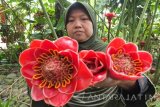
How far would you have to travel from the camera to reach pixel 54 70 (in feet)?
2.57

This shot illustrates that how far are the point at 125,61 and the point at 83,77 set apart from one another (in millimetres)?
133

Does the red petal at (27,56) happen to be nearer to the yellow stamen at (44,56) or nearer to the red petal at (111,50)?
the yellow stamen at (44,56)

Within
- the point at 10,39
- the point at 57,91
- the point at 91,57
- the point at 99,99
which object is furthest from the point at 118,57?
the point at 10,39

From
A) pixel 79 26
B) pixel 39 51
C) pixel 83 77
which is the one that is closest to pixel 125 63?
pixel 83 77

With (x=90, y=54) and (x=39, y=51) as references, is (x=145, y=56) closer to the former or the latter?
(x=90, y=54)

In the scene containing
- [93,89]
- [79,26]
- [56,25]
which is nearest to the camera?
[93,89]

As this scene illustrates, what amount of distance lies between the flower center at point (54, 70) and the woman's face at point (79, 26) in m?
0.52

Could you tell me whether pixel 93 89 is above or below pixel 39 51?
below

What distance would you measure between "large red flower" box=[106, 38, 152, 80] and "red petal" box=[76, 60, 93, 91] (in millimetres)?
63

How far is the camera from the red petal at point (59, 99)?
797 mm

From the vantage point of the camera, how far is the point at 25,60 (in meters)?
0.87

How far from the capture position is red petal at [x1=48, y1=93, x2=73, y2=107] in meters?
0.80

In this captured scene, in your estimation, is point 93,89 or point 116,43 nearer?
point 116,43

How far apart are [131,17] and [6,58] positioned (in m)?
2.56
